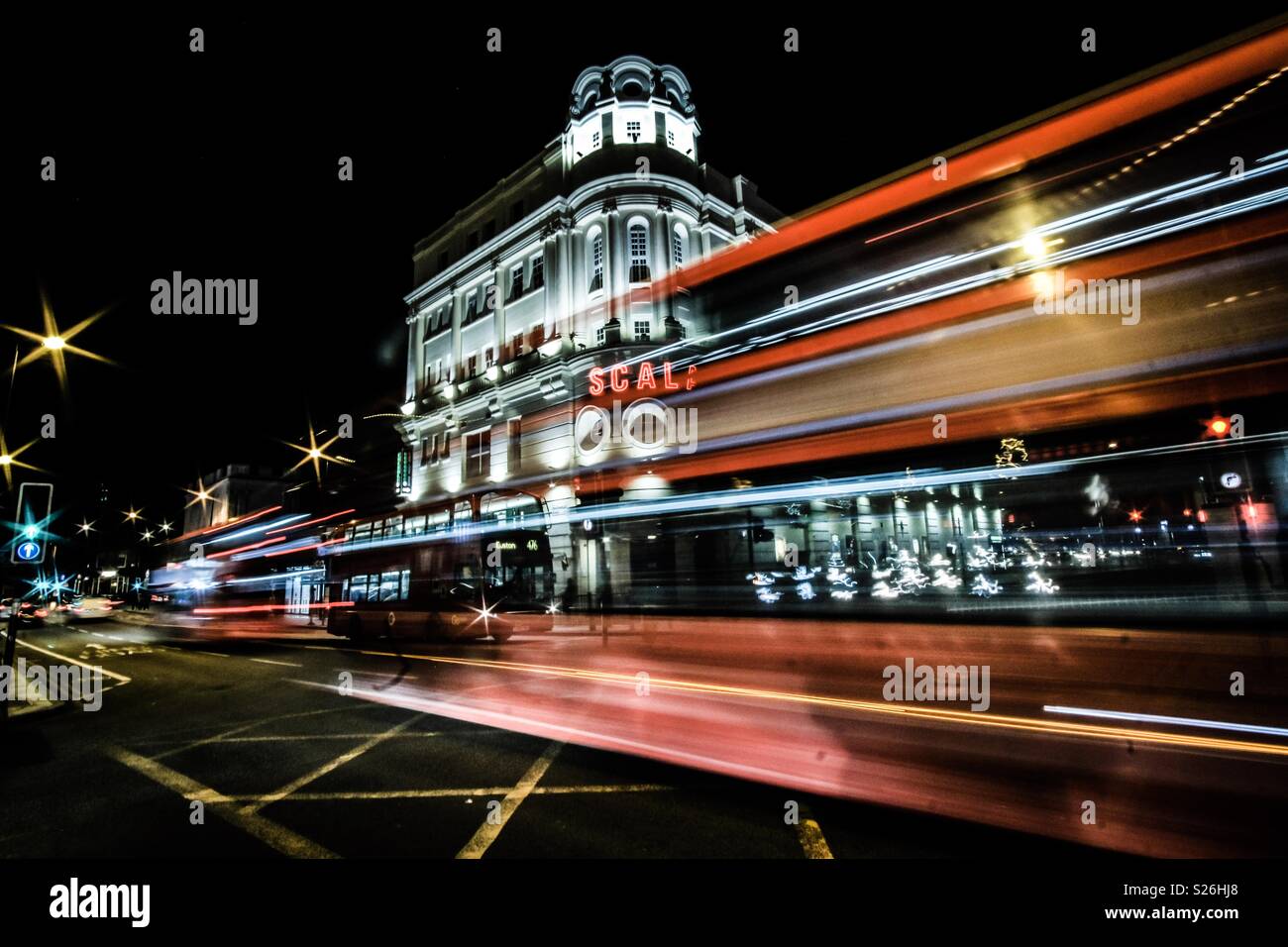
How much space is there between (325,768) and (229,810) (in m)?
1.10

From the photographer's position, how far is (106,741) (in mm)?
6961

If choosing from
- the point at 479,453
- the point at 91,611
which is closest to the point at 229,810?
the point at 479,453

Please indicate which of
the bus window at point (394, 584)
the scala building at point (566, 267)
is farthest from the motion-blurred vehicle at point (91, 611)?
the bus window at point (394, 584)

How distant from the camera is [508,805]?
181 inches

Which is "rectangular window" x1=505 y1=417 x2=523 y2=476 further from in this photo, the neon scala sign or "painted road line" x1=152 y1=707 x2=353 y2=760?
the neon scala sign

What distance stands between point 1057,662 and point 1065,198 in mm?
4796

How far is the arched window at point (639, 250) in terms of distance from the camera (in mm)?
25078

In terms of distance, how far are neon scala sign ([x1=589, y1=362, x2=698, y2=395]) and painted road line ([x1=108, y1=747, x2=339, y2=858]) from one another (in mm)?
5424

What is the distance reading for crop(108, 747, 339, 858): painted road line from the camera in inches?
156

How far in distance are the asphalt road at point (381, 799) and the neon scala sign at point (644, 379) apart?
13.7 ft

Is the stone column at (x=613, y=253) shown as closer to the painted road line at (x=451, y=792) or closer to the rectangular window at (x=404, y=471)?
the rectangular window at (x=404, y=471)
